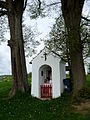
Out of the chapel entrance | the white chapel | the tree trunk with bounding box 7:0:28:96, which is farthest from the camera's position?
the chapel entrance

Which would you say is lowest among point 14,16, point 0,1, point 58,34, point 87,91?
point 87,91

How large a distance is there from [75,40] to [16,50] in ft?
17.7

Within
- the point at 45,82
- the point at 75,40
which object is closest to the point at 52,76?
the point at 45,82

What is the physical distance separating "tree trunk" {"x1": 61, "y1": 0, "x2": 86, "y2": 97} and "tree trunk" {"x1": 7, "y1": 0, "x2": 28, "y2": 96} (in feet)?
14.3

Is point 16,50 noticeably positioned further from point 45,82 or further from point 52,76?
point 45,82

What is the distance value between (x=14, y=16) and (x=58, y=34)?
14.5 ft

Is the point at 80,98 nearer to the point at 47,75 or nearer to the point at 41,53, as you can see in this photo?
the point at 41,53

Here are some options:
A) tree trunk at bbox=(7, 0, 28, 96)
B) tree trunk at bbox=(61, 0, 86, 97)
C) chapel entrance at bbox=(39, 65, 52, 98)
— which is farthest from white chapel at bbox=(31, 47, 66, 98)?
tree trunk at bbox=(61, 0, 86, 97)

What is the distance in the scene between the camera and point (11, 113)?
9.48 meters

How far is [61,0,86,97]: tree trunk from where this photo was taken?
1129 cm

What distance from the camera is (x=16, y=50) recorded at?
15227 millimetres

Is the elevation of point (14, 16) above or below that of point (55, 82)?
above

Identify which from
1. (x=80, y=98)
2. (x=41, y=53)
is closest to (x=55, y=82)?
(x=41, y=53)

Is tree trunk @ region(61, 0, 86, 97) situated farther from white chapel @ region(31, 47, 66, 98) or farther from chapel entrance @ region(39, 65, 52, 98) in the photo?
chapel entrance @ region(39, 65, 52, 98)
